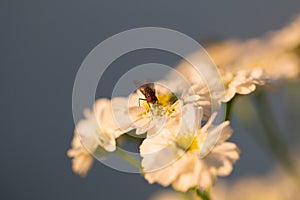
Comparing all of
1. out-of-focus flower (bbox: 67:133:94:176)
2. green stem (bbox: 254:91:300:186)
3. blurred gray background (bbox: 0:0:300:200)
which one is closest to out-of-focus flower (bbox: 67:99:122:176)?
out-of-focus flower (bbox: 67:133:94:176)

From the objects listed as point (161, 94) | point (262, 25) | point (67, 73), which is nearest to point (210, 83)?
point (161, 94)

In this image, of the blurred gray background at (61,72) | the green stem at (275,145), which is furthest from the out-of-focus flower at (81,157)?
the blurred gray background at (61,72)

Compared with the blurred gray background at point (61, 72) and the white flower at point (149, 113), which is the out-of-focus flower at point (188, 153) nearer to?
the white flower at point (149, 113)

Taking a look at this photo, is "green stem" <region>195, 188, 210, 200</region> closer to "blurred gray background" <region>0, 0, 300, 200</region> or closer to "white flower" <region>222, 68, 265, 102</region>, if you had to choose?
"white flower" <region>222, 68, 265, 102</region>

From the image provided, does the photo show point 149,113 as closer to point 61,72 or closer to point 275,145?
point 275,145

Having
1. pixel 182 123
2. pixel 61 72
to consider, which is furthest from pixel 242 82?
pixel 61 72

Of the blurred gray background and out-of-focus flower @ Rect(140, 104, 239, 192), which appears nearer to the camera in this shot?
out-of-focus flower @ Rect(140, 104, 239, 192)
